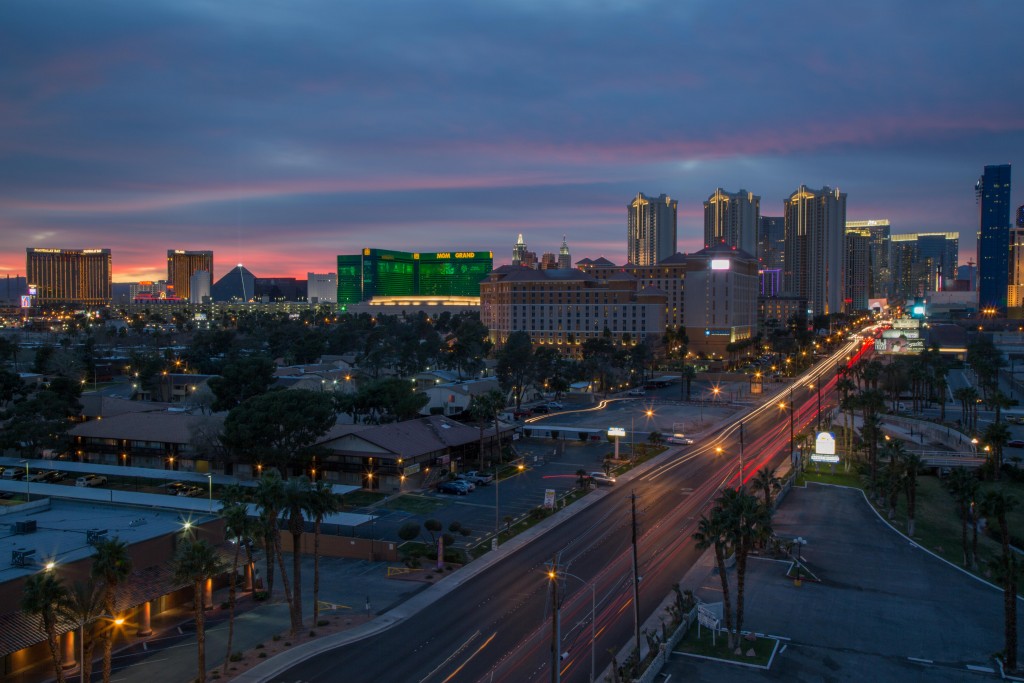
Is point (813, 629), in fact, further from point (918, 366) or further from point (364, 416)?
point (918, 366)

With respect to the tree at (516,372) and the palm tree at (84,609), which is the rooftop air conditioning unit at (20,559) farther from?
the tree at (516,372)

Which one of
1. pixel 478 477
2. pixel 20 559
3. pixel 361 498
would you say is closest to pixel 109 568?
pixel 20 559

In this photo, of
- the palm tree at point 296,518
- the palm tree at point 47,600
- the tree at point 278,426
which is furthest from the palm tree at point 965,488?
the palm tree at point 47,600

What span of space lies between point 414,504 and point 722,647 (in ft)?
102

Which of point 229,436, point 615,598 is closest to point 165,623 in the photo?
point 615,598

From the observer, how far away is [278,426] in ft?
210

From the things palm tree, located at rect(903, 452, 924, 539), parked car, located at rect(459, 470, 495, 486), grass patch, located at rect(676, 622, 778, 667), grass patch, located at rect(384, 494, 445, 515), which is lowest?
grass patch, located at rect(676, 622, 778, 667)

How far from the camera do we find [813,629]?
37.0 meters

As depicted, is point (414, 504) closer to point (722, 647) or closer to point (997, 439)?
point (722, 647)

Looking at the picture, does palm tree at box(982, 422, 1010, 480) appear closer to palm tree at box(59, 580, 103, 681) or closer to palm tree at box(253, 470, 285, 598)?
palm tree at box(253, 470, 285, 598)

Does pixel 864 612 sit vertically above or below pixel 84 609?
below

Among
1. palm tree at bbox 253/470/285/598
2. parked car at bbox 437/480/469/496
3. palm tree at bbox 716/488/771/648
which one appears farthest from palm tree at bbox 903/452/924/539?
palm tree at bbox 253/470/285/598

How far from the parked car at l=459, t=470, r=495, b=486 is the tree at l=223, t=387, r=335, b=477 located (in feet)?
43.6

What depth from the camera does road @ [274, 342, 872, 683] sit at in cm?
3231
